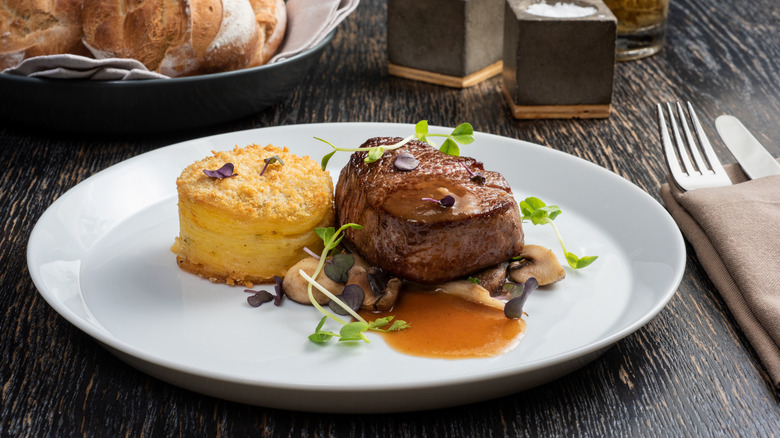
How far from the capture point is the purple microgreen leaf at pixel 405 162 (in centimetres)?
201

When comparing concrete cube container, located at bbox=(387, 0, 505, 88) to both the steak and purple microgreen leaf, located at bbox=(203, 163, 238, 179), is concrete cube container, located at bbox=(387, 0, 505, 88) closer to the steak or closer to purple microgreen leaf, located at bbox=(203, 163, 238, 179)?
the steak

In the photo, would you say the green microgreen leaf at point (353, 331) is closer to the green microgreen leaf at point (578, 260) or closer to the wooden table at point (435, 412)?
the wooden table at point (435, 412)

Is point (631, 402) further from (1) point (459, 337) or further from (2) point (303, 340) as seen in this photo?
(2) point (303, 340)

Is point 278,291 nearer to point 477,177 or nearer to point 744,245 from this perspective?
point 477,177

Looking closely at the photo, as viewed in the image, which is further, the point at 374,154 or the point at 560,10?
the point at 560,10

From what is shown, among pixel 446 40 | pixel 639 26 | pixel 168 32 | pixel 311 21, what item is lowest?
pixel 639 26

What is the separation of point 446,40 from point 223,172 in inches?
65.2

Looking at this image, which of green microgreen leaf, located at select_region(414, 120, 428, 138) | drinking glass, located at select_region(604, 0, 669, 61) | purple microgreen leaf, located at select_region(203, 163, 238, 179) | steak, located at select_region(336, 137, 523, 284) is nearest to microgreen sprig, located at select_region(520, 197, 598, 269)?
steak, located at select_region(336, 137, 523, 284)

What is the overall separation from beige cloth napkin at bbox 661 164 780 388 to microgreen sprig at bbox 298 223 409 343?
828mm

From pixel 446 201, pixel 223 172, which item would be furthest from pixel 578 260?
pixel 223 172

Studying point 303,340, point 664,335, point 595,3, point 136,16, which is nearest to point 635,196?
point 664,335

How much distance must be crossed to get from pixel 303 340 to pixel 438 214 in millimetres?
432

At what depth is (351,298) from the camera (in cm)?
183

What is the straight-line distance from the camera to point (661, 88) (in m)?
3.60
